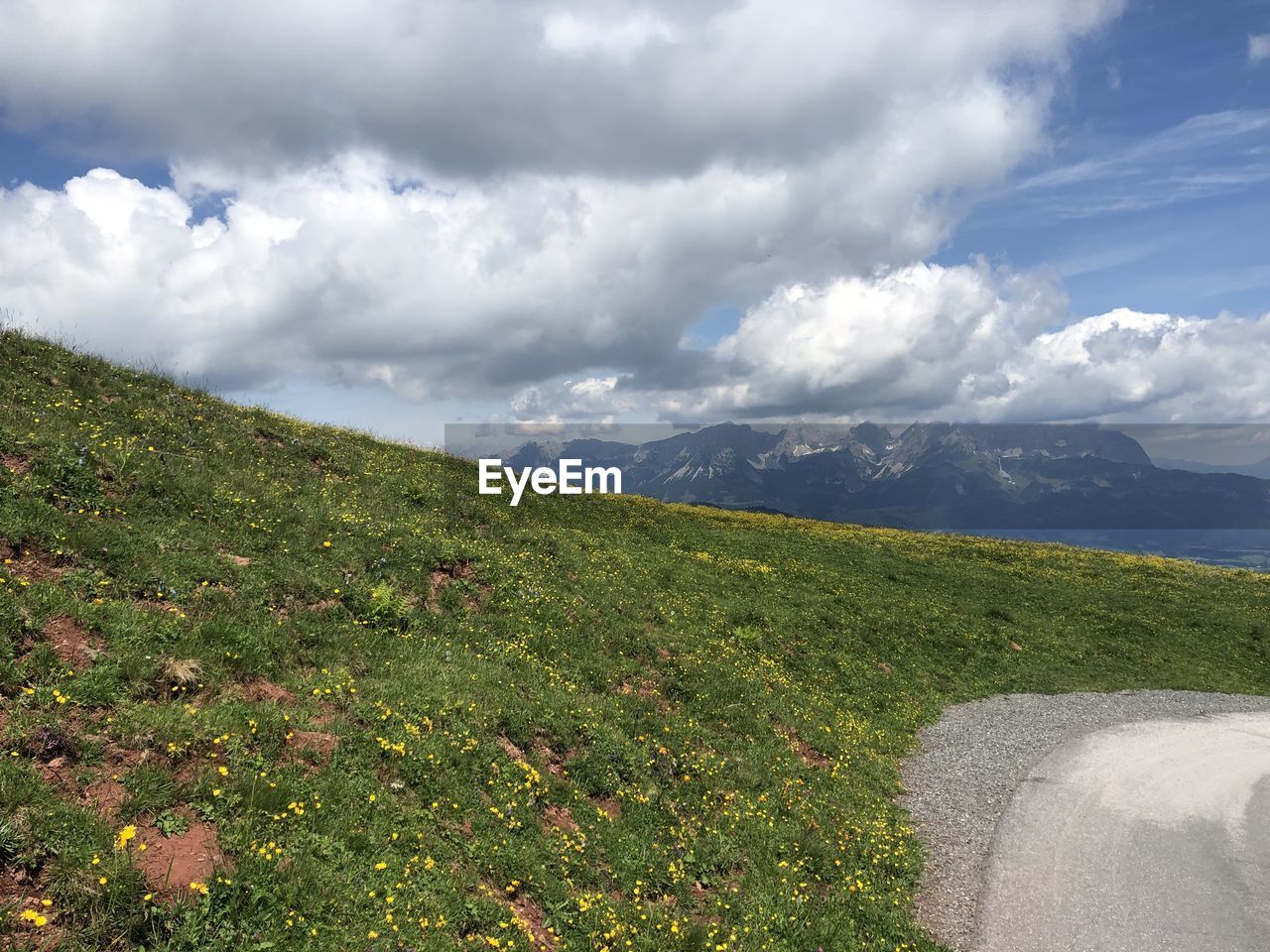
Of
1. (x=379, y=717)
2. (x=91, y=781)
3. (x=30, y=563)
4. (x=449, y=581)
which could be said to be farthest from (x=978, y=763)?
(x=30, y=563)

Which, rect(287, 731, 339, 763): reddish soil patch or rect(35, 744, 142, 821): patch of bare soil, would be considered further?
rect(287, 731, 339, 763): reddish soil patch

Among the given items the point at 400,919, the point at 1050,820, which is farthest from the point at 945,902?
the point at 400,919

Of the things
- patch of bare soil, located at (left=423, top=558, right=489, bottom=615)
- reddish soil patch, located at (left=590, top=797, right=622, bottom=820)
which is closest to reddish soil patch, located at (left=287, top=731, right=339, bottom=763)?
reddish soil patch, located at (left=590, top=797, right=622, bottom=820)

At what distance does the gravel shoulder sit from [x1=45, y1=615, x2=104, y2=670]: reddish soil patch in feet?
52.3

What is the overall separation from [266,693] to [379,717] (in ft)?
6.92

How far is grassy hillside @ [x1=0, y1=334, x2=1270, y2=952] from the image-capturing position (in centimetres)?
787

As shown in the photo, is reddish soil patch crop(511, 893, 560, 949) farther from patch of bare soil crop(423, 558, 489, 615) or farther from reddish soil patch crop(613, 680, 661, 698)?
patch of bare soil crop(423, 558, 489, 615)

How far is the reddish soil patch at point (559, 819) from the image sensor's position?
11.9 meters

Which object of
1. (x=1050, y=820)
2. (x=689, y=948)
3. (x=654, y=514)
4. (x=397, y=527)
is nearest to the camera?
(x=689, y=948)

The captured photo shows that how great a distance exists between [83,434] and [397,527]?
931 centimetres

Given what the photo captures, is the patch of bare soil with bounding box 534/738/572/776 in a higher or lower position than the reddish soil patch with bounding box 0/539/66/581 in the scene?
lower

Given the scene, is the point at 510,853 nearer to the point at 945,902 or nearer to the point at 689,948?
the point at 689,948

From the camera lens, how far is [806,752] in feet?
63.2

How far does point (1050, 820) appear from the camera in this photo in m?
16.6
